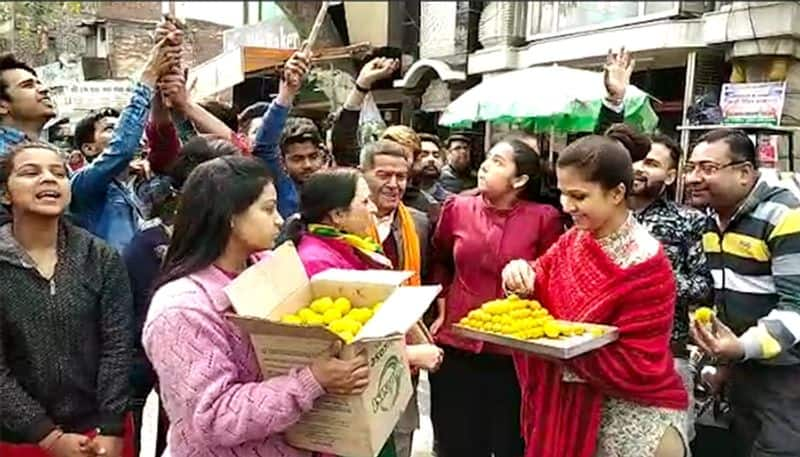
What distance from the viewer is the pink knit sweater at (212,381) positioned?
128 centimetres

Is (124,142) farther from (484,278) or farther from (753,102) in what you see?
(753,102)

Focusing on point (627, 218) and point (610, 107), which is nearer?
point (627, 218)

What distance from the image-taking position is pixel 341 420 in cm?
136

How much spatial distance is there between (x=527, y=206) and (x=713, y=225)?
56cm

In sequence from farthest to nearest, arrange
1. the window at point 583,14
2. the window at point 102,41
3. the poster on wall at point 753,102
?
1. the window at point 583,14
2. the window at point 102,41
3. the poster on wall at point 753,102

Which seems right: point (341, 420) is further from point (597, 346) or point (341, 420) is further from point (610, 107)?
point (610, 107)

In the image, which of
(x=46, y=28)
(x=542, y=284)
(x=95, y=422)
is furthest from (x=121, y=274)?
(x=46, y=28)

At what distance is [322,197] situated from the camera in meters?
1.90

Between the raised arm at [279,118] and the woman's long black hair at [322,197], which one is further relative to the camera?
the raised arm at [279,118]

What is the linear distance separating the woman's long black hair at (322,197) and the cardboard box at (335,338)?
37 centimetres

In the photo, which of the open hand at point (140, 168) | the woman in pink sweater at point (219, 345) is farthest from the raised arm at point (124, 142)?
the woman in pink sweater at point (219, 345)

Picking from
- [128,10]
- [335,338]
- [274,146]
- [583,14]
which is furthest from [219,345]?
[583,14]

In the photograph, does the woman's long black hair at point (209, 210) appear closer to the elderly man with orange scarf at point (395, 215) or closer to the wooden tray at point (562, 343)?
the wooden tray at point (562, 343)

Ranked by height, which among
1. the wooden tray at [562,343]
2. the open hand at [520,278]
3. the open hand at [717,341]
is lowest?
the open hand at [717,341]
